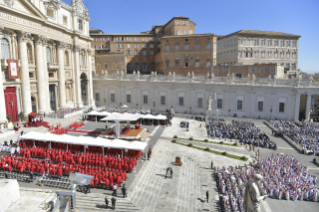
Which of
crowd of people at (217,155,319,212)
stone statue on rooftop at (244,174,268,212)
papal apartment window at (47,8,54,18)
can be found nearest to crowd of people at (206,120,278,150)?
crowd of people at (217,155,319,212)

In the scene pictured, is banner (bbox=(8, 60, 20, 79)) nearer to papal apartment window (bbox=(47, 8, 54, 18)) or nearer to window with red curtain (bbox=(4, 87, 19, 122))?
window with red curtain (bbox=(4, 87, 19, 122))

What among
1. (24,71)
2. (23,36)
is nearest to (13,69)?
(24,71)

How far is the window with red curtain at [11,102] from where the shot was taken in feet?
99.9

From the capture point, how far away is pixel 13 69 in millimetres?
29938

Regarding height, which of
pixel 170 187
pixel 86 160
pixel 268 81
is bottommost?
pixel 170 187

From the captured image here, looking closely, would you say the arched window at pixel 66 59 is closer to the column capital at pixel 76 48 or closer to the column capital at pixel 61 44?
the column capital at pixel 76 48

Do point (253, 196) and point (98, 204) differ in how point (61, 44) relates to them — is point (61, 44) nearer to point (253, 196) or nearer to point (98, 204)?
point (98, 204)

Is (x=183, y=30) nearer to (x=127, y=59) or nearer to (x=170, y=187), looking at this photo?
(x=127, y=59)

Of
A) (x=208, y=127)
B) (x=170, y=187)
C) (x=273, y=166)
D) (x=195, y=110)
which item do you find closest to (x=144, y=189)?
(x=170, y=187)

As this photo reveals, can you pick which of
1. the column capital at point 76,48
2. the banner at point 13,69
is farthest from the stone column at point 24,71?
the column capital at point 76,48

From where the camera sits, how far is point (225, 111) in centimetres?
4300

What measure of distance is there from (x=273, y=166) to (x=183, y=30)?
47.0 metres

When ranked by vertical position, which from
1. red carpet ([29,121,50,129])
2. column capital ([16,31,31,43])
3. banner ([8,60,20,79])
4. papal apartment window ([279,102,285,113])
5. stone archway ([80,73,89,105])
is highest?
column capital ([16,31,31,43])

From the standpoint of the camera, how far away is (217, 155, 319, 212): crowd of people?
1549 cm
